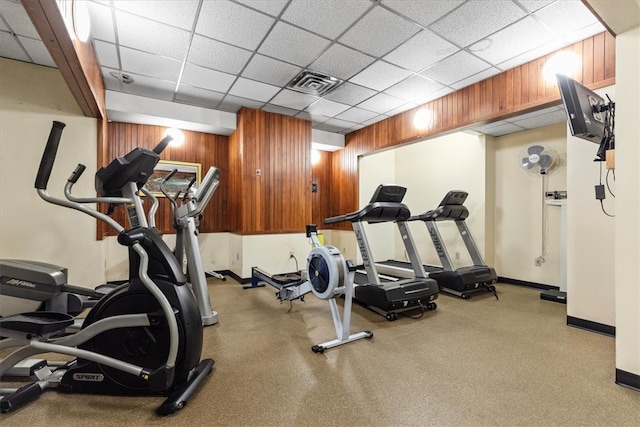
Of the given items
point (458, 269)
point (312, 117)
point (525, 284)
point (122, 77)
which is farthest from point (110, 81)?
point (525, 284)

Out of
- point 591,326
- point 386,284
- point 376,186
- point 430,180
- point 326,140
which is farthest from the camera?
point 376,186

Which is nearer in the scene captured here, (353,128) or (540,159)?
(540,159)

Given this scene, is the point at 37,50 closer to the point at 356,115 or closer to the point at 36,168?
the point at 36,168

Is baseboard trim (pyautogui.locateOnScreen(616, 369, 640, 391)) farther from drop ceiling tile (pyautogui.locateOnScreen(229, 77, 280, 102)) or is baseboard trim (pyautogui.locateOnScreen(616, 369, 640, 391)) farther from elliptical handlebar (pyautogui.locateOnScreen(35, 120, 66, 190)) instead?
drop ceiling tile (pyautogui.locateOnScreen(229, 77, 280, 102))

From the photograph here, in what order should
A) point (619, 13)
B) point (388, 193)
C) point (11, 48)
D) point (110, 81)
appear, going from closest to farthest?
point (619, 13) → point (11, 48) → point (388, 193) → point (110, 81)

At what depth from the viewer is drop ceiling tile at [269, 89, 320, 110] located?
14.3ft

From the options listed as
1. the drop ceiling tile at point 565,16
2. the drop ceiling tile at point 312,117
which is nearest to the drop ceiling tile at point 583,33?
the drop ceiling tile at point 565,16

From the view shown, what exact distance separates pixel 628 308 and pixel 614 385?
53cm

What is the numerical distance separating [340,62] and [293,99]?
130 cm

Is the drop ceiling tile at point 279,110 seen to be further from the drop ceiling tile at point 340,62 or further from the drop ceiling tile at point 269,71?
the drop ceiling tile at point 340,62

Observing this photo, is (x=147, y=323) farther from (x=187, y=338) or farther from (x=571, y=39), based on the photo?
(x=571, y=39)

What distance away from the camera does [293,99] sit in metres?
4.55

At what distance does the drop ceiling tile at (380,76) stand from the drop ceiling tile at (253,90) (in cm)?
120

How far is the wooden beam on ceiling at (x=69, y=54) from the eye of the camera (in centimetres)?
188
